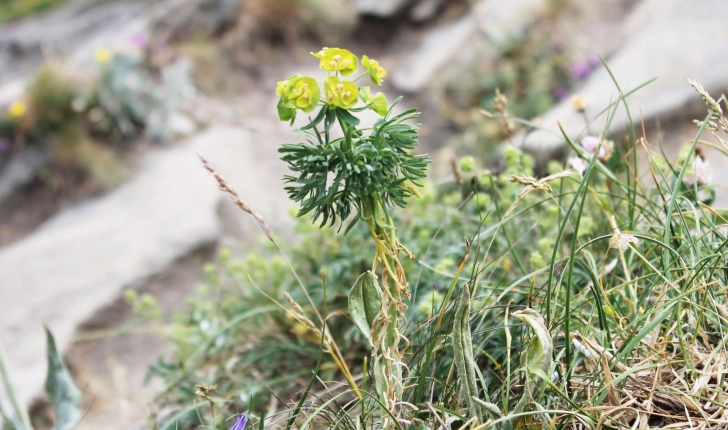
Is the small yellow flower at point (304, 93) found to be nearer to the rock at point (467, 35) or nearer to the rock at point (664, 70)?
the rock at point (664, 70)

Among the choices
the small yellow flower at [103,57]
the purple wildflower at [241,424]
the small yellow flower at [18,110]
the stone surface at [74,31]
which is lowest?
the purple wildflower at [241,424]

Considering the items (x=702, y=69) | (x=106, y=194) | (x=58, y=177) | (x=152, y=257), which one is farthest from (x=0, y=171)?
(x=702, y=69)

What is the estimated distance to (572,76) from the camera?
13.8 ft

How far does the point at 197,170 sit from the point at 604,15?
11.3ft

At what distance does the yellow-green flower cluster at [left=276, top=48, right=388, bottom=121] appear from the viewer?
752 millimetres

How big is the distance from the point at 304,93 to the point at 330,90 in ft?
0.12

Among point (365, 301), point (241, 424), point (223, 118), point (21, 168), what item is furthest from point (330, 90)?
point (21, 168)

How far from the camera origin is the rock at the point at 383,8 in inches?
211

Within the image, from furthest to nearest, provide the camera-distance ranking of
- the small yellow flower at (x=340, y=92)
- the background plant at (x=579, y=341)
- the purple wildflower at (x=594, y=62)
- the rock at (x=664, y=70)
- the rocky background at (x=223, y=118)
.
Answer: the purple wildflower at (x=594, y=62) < the rocky background at (x=223, y=118) < the rock at (x=664, y=70) < the background plant at (x=579, y=341) < the small yellow flower at (x=340, y=92)

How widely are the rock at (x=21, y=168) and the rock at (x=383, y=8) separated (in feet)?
10.1

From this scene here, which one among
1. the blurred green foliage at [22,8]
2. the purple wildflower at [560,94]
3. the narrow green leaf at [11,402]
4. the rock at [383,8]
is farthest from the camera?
the blurred green foliage at [22,8]

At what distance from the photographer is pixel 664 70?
2.95m

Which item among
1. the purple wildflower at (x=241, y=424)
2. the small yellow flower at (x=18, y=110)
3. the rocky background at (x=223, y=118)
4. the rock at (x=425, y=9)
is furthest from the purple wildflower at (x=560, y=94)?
the small yellow flower at (x=18, y=110)

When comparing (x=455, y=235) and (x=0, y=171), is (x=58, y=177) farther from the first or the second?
(x=455, y=235)
